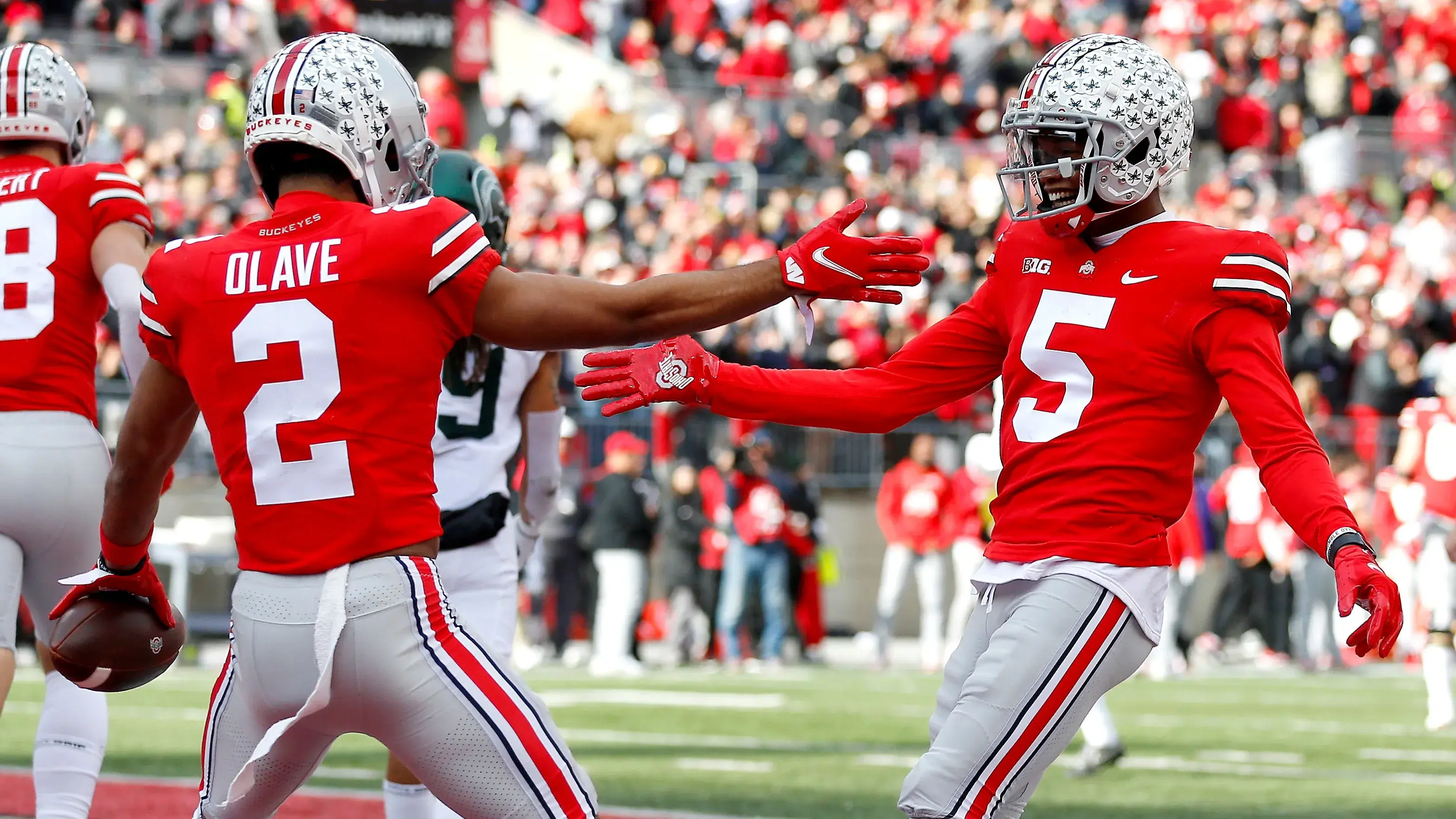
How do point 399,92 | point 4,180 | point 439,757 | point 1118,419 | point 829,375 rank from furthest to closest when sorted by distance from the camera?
point 4,180 < point 829,375 < point 1118,419 < point 399,92 < point 439,757

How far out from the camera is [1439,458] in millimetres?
11516

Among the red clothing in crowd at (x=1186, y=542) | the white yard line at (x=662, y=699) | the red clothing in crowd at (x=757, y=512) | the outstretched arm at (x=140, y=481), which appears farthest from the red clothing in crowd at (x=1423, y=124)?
the outstretched arm at (x=140, y=481)

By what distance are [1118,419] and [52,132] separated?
2871mm

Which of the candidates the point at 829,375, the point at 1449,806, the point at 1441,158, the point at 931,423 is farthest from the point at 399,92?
the point at 1441,158

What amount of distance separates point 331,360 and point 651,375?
0.85 metres

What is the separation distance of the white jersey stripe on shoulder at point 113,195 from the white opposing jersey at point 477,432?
96 centimetres

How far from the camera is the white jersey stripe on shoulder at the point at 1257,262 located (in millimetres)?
4156

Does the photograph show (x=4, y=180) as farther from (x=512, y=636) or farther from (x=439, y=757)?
(x=439, y=757)

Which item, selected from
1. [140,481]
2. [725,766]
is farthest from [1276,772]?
[140,481]

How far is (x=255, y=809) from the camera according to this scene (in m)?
3.72

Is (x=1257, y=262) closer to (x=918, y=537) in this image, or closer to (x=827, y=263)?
(x=827, y=263)

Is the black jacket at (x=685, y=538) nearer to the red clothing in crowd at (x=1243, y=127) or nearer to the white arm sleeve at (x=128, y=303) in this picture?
the red clothing in crowd at (x=1243, y=127)

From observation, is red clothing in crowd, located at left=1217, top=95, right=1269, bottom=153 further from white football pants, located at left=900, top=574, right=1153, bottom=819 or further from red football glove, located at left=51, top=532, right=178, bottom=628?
red football glove, located at left=51, top=532, right=178, bottom=628

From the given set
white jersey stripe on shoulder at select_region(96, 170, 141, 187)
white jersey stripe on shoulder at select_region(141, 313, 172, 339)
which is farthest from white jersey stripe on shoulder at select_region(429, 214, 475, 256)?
white jersey stripe on shoulder at select_region(96, 170, 141, 187)
